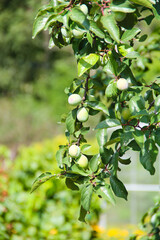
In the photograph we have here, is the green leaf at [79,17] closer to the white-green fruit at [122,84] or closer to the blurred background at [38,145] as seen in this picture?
the white-green fruit at [122,84]

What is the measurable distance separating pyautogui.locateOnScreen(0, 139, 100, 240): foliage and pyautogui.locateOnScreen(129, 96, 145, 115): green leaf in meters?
1.48

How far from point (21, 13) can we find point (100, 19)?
13.1 metres

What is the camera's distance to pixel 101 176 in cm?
67

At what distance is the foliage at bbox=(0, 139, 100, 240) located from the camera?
2.06 metres

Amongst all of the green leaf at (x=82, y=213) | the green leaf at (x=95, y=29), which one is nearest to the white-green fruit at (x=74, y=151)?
the green leaf at (x=82, y=213)

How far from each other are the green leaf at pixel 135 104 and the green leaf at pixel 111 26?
11 cm

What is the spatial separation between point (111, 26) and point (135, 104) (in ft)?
0.46

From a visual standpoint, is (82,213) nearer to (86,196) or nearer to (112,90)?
(86,196)

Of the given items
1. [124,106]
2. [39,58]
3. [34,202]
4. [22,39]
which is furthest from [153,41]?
[39,58]

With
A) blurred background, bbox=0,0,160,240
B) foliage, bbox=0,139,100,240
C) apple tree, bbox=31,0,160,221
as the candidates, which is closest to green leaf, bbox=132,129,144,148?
apple tree, bbox=31,0,160,221

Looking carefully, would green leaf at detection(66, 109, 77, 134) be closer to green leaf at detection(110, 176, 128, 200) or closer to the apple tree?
the apple tree

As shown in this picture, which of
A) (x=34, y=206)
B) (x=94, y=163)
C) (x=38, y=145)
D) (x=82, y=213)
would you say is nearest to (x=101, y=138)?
(x=94, y=163)

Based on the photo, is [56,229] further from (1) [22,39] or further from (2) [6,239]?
(1) [22,39]

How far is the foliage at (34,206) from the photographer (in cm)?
206
